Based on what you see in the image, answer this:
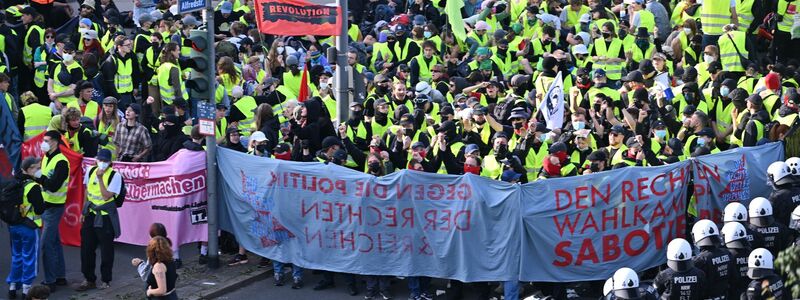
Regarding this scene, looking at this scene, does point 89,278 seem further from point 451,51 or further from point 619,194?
point 451,51

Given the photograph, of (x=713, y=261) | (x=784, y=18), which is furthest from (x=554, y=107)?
(x=784, y=18)

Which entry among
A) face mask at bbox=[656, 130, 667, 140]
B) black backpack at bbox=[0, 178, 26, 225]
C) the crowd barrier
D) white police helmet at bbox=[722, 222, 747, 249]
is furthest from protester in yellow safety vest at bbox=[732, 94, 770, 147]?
black backpack at bbox=[0, 178, 26, 225]

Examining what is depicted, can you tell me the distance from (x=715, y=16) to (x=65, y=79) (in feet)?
35.0

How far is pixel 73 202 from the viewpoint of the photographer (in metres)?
19.0

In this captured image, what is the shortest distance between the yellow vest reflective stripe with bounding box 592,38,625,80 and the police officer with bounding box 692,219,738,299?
8526 millimetres

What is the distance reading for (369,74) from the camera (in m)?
23.6

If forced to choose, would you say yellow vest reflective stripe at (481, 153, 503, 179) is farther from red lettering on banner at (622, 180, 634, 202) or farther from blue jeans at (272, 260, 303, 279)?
blue jeans at (272, 260, 303, 279)

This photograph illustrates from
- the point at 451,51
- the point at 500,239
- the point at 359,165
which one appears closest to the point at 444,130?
the point at 359,165

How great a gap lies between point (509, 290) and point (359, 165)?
9.73 ft

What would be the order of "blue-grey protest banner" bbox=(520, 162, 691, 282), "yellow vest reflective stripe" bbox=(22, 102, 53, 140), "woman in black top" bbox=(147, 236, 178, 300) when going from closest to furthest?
"woman in black top" bbox=(147, 236, 178, 300)
"blue-grey protest banner" bbox=(520, 162, 691, 282)
"yellow vest reflective stripe" bbox=(22, 102, 53, 140)

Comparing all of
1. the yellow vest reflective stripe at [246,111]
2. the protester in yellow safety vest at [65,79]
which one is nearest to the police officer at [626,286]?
the yellow vest reflective stripe at [246,111]

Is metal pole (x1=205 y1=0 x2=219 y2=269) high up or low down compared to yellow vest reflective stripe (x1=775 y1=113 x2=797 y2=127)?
down

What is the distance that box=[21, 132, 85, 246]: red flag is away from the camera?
18.7 meters

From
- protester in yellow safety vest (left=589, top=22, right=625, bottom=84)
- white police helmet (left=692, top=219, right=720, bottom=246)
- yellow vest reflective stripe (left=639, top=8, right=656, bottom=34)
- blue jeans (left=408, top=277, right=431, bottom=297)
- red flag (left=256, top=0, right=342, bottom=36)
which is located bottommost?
blue jeans (left=408, top=277, right=431, bottom=297)
